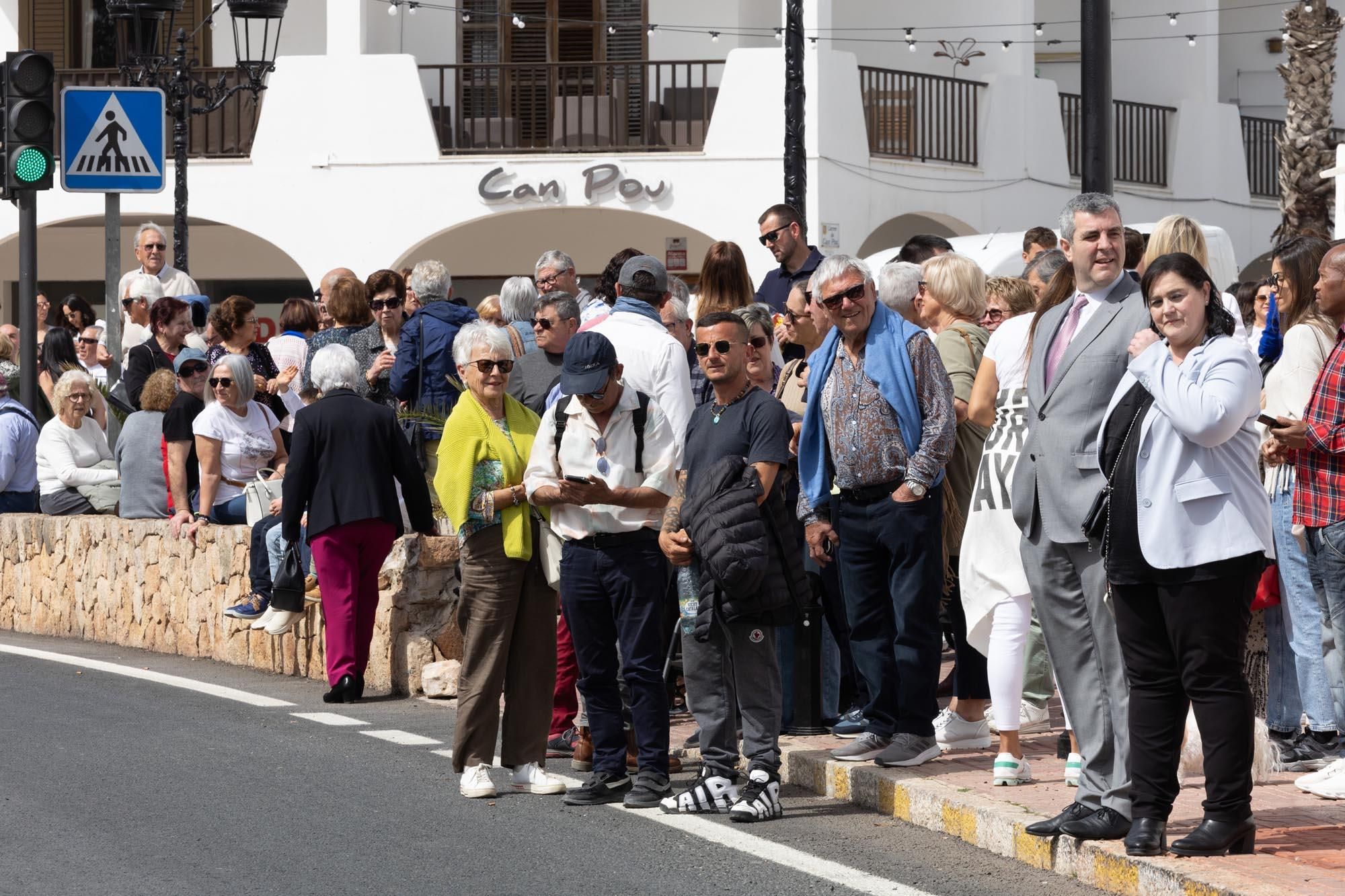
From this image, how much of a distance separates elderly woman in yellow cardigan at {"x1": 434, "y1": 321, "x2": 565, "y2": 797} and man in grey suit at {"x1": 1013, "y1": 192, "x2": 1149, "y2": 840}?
7.49 feet

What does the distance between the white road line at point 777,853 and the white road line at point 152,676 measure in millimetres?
3374

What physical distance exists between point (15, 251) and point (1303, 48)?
1832cm

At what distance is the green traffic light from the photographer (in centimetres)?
1352

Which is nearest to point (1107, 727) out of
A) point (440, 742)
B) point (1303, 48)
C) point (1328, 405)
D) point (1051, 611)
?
point (1051, 611)

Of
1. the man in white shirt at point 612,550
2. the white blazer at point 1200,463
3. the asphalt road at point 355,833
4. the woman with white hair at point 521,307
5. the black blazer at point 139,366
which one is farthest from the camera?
the black blazer at point 139,366

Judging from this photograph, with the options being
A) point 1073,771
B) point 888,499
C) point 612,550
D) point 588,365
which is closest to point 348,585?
point 612,550

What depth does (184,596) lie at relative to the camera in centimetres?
1267

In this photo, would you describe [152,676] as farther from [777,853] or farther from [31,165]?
[777,853]

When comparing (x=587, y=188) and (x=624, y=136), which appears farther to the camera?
(x=624, y=136)

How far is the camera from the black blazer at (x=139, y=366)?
1362 cm

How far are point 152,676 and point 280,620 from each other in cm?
93

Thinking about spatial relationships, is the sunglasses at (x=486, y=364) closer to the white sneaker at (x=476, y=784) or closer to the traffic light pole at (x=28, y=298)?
the white sneaker at (x=476, y=784)

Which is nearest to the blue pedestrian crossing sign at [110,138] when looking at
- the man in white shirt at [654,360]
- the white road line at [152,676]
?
the white road line at [152,676]

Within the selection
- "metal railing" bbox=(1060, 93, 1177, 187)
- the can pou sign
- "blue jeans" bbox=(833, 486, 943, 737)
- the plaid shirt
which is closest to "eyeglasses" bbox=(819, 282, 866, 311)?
"blue jeans" bbox=(833, 486, 943, 737)
